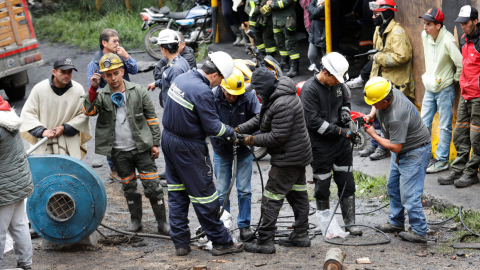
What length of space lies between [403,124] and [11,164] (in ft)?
11.7

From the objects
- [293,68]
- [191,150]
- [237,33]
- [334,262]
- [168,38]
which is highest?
[168,38]

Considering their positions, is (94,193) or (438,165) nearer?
(94,193)

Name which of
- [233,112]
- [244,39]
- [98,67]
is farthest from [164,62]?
[244,39]

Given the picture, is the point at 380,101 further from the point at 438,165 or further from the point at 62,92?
the point at 62,92

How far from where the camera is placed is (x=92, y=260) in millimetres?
5285

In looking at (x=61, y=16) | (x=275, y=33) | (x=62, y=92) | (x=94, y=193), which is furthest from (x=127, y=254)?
(x=61, y=16)

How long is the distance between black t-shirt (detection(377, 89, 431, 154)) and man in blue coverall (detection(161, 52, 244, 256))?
1515 mm

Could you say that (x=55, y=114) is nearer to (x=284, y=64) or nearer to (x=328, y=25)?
(x=328, y=25)

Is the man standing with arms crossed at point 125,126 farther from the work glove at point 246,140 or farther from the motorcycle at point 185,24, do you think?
the motorcycle at point 185,24

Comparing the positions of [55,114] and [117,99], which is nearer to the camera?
[117,99]

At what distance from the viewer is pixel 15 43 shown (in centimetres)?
1170

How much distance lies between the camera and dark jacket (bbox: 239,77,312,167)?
16.6ft

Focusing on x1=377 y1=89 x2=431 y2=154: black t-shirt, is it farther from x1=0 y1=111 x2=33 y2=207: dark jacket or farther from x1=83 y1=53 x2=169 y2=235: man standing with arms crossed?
x1=0 y1=111 x2=33 y2=207: dark jacket

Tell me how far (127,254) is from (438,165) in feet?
13.8
